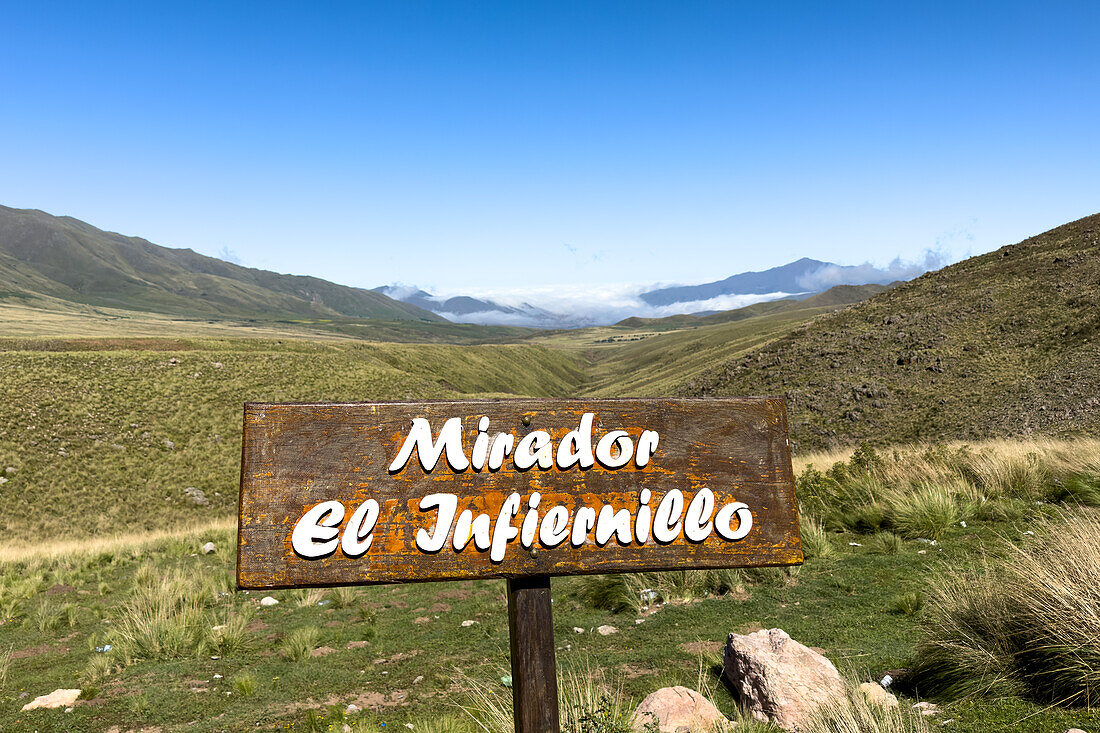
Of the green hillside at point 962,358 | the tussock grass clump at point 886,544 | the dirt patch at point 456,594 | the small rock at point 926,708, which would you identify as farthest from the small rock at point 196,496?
the small rock at point 926,708

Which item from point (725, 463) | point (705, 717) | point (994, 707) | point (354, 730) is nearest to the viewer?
point (725, 463)

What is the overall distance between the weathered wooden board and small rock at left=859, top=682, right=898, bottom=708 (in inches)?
57.2

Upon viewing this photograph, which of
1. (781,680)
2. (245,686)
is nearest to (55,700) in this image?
(245,686)

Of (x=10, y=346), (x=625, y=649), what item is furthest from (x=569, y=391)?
(x=625, y=649)

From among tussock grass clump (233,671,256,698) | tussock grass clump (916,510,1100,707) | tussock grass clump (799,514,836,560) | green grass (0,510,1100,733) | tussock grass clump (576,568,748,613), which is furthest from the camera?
tussock grass clump (799,514,836,560)

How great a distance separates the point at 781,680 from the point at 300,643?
6.09m

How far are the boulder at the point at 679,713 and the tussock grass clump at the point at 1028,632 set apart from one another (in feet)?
6.24

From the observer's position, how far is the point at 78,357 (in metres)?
46.1

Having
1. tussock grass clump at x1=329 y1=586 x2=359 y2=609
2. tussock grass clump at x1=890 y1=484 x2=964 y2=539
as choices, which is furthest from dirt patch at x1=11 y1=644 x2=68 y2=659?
tussock grass clump at x1=890 y1=484 x2=964 y2=539

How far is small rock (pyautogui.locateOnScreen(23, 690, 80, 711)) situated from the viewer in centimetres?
675

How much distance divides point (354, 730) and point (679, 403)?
4.03 meters

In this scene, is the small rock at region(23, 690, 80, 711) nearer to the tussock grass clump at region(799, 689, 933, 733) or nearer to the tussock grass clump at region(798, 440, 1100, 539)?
the tussock grass clump at region(799, 689, 933, 733)

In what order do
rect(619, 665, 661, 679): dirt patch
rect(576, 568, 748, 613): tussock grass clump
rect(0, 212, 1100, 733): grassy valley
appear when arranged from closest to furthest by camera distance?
rect(0, 212, 1100, 733): grassy valley
rect(619, 665, 661, 679): dirt patch
rect(576, 568, 748, 613): tussock grass clump

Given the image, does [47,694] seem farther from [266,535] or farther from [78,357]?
[78,357]
